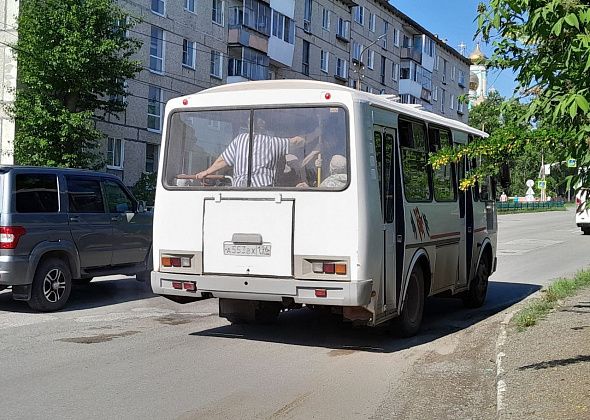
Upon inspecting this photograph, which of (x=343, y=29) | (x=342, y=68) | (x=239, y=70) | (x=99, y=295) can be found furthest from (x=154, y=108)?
(x=99, y=295)

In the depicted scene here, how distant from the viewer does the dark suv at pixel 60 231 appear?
32.1 ft

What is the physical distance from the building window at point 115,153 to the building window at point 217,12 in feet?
34.3

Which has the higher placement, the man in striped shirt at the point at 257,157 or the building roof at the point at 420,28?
the building roof at the point at 420,28

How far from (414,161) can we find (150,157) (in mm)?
27902

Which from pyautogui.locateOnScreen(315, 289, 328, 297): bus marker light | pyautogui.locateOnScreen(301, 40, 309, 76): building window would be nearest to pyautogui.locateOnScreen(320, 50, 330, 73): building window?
pyautogui.locateOnScreen(301, 40, 309, 76): building window

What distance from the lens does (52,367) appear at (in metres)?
7.16

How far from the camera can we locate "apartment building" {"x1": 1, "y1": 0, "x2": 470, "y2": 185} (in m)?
34.2

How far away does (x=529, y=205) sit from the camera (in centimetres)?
6962

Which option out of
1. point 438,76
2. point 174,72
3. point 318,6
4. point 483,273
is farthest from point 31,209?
point 438,76

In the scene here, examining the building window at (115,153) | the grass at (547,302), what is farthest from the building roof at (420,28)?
the grass at (547,302)

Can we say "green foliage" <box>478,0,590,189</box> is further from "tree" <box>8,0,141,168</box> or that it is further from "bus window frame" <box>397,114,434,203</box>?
"tree" <box>8,0,141,168</box>

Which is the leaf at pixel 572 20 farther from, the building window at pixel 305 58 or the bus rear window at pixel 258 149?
the building window at pixel 305 58

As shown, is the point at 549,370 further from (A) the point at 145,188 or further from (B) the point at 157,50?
(B) the point at 157,50

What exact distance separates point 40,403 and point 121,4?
28.9 m
